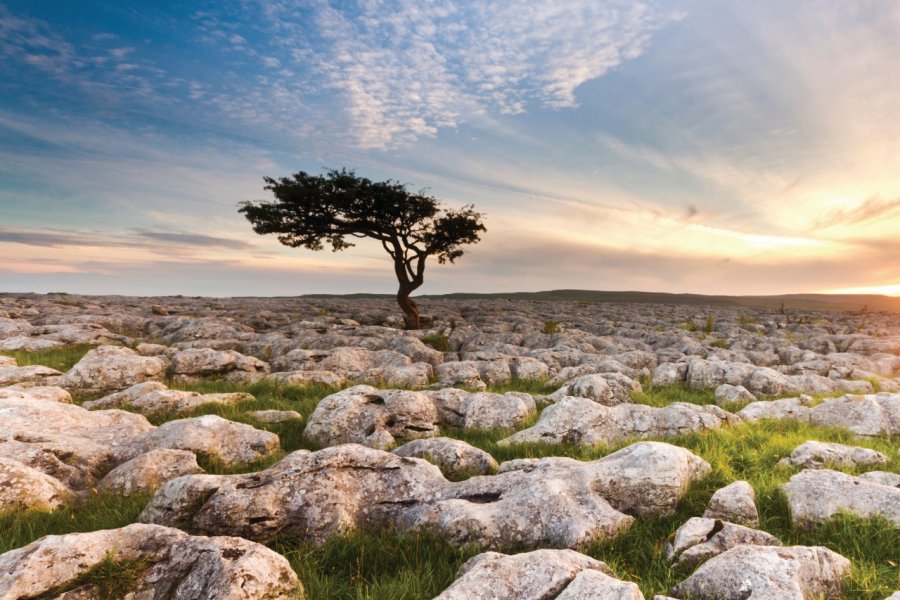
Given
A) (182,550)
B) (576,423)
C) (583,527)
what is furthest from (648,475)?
(182,550)

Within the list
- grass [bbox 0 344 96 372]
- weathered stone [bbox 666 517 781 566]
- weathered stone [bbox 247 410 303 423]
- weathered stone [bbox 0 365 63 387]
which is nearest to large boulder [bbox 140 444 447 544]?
weathered stone [bbox 666 517 781 566]

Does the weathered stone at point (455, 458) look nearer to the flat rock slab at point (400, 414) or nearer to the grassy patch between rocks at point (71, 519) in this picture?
the flat rock slab at point (400, 414)

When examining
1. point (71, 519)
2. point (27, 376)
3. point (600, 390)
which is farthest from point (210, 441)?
point (600, 390)

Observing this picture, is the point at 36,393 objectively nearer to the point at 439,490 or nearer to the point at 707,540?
the point at 439,490

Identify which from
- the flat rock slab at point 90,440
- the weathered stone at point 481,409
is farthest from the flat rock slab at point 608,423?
the flat rock slab at point 90,440

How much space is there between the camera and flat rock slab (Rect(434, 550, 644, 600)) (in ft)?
13.7

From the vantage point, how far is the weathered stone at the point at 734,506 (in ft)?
21.7

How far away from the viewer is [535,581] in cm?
453

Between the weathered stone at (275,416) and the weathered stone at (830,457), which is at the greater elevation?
the weathered stone at (830,457)

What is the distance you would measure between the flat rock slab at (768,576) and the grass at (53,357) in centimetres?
2106

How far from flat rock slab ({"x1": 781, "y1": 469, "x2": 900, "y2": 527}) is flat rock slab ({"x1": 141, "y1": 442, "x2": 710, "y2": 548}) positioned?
1404mm

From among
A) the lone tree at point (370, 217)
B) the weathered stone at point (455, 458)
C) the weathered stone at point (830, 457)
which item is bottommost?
the weathered stone at point (455, 458)

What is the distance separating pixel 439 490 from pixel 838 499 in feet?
18.2

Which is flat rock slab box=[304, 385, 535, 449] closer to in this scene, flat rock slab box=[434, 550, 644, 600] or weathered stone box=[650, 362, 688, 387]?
flat rock slab box=[434, 550, 644, 600]
